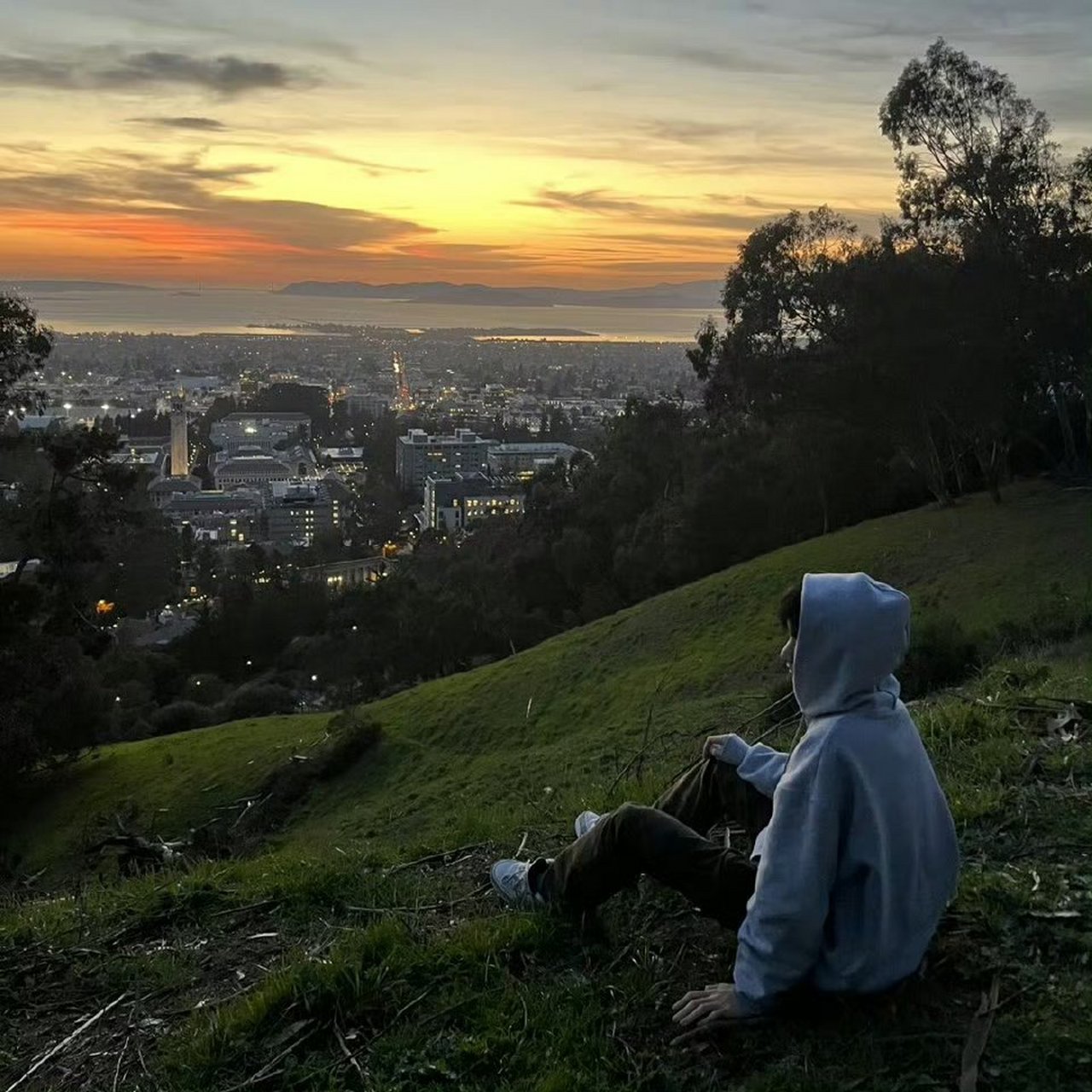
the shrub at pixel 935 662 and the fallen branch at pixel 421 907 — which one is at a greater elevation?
the fallen branch at pixel 421 907

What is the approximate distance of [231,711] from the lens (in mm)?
29719

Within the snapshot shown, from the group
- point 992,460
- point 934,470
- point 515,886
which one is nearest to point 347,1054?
point 515,886

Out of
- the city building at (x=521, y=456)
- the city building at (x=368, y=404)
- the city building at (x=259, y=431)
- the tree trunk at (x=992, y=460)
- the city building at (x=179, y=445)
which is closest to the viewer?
the tree trunk at (x=992, y=460)

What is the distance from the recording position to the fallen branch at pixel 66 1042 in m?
3.44

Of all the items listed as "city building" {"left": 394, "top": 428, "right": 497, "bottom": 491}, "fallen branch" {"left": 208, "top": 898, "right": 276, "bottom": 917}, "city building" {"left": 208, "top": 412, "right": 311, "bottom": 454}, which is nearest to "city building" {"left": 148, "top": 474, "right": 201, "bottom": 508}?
"city building" {"left": 208, "top": 412, "right": 311, "bottom": 454}

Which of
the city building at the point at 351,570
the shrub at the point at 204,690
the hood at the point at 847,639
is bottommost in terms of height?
the shrub at the point at 204,690

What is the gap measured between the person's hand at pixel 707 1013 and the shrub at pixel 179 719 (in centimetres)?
2749

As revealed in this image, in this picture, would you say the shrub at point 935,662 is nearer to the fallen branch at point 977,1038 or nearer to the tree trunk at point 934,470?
the fallen branch at point 977,1038

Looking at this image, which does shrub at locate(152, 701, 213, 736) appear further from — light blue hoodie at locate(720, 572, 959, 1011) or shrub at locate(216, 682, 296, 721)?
light blue hoodie at locate(720, 572, 959, 1011)

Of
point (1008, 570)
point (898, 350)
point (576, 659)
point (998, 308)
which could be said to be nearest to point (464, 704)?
point (576, 659)

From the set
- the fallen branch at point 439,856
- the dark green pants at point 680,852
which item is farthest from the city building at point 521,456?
the dark green pants at point 680,852

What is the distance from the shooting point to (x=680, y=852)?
334 centimetres

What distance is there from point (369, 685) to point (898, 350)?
57.8ft

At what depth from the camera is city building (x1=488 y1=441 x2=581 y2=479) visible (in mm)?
82750
